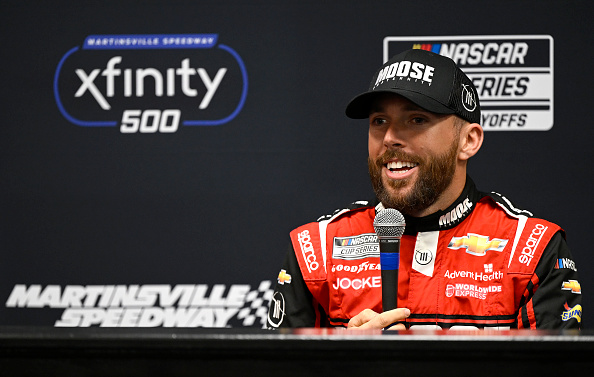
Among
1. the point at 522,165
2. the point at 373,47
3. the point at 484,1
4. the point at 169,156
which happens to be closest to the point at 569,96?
the point at 522,165

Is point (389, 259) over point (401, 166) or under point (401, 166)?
under

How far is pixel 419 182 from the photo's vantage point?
1289 mm

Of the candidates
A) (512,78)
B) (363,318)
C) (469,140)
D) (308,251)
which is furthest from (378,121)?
(512,78)

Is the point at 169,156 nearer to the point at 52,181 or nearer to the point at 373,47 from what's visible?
the point at 52,181

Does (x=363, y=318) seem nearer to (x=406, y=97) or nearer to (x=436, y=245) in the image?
(x=436, y=245)

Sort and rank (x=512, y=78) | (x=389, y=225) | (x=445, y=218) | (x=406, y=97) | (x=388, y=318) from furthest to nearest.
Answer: (x=512, y=78)
(x=445, y=218)
(x=406, y=97)
(x=389, y=225)
(x=388, y=318)

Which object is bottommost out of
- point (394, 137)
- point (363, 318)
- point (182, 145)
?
point (363, 318)

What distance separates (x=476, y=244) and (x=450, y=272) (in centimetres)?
8

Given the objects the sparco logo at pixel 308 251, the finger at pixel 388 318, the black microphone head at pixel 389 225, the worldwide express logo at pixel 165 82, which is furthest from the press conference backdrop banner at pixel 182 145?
the finger at pixel 388 318

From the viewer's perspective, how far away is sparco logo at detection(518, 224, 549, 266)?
1266 millimetres

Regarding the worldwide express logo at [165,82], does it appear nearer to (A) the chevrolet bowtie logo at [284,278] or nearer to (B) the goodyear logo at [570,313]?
(A) the chevrolet bowtie logo at [284,278]
